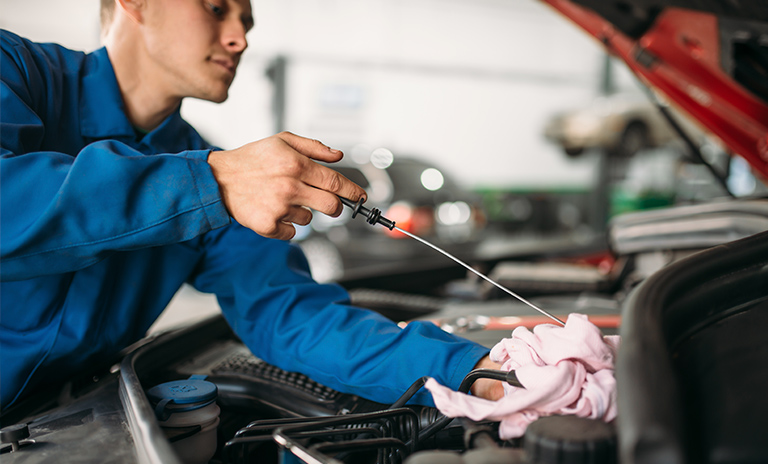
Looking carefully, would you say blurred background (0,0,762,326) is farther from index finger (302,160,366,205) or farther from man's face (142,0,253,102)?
index finger (302,160,366,205)


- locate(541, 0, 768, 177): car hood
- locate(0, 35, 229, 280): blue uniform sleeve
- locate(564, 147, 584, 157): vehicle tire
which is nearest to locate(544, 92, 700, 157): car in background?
locate(564, 147, 584, 157): vehicle tire

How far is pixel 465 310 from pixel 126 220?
929 millimetres

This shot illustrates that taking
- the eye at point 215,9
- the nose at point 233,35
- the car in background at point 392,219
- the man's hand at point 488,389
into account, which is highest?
the eye at point 215,9

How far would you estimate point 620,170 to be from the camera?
876 centimetres

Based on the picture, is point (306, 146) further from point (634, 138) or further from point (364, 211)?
point (634, 138)

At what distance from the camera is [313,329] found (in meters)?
0.95

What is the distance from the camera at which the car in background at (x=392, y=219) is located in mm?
4230

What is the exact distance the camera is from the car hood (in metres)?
1.42

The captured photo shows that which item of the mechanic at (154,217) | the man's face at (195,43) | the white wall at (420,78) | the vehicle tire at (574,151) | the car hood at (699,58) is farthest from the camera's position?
the vehicle tire at (574,151)

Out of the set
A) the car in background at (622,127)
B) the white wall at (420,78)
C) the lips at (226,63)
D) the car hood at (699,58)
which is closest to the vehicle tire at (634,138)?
the car in background at (622,127)

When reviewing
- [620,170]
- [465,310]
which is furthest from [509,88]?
[465,310]

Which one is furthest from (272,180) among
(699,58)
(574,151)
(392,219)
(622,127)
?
(574,151)

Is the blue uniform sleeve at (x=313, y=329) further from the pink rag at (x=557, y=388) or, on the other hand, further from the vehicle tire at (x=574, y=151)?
the vehicle tire at (x=574, y=151)

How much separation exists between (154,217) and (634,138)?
8.09 meters
